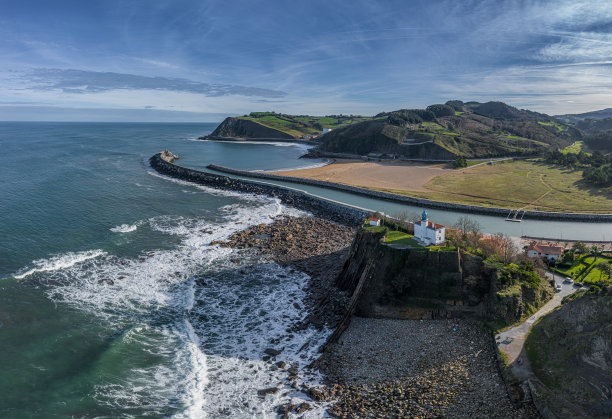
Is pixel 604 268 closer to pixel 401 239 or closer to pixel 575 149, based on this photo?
pixel 401 239

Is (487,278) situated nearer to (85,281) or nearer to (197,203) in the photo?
(85,281)

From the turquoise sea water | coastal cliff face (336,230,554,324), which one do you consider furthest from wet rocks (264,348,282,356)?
coastal cliff face (336,230,554,324)

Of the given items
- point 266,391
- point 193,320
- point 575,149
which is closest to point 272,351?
point 266,391

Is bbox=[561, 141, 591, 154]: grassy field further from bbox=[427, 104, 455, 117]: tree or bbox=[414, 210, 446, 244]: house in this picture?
bbox=[414, 210, 446, 244]: house

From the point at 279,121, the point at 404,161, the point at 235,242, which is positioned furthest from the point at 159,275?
the point at 279,121

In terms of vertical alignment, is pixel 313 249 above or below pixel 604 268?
below

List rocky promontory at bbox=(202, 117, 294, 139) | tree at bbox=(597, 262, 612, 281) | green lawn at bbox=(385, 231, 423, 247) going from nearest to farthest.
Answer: green lawn at bbox=(385, 231, 423, 247)
tree at bbox=(597, 262, 612, 281)
rocky promontory at bbox=(202, 117, 294, 139)
